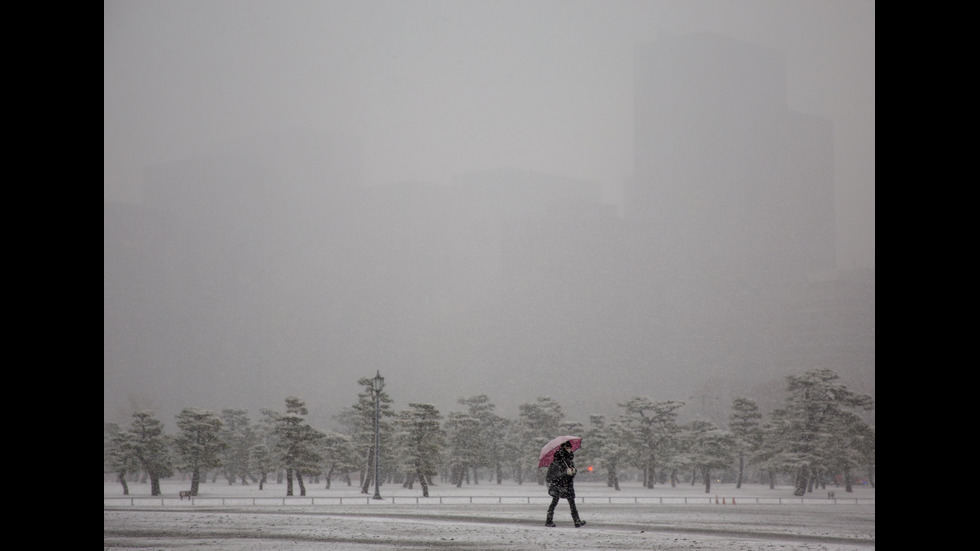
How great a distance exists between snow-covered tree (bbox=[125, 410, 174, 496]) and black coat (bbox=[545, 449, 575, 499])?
76.2ft

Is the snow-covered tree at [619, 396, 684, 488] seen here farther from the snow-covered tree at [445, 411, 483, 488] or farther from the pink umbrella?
the pink umbrella

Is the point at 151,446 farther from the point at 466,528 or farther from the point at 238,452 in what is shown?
the point at 466,528

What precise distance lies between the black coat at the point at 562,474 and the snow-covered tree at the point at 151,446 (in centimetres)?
2322

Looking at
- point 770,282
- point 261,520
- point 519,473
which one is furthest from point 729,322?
point 261,520

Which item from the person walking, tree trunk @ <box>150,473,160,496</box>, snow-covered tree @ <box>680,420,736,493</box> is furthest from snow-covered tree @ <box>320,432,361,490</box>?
the person walking

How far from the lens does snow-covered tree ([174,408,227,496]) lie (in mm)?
32812

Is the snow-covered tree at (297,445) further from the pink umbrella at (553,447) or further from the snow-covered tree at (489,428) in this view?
the snow-covered tree at (489,428)

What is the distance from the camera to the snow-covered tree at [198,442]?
1292 inches

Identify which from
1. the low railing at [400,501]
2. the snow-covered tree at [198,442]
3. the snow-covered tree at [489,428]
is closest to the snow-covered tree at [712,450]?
the low railing at [400,501]

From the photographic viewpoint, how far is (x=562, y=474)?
14594 millimetres

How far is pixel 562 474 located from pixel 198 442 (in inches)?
905

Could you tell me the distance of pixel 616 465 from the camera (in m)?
45.2
